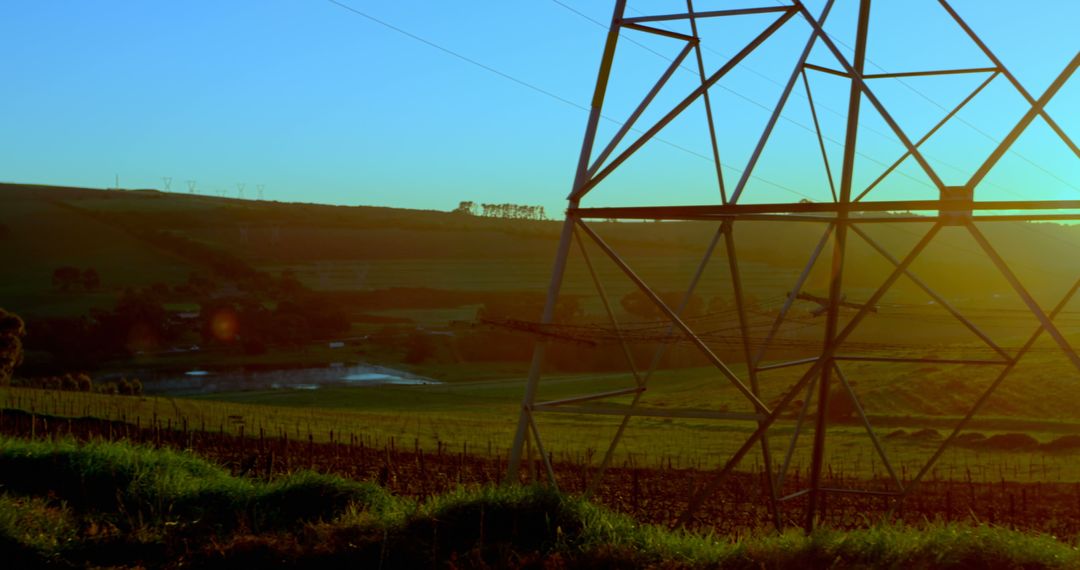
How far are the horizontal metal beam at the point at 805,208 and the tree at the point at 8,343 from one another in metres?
50.3

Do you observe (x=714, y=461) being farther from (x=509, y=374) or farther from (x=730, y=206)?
(x=509, y=374)

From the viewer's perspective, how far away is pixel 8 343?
59.9 meters

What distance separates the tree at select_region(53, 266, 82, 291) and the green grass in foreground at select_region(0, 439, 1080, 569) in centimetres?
9203

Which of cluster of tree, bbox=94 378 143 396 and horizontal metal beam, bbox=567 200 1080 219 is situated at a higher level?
horizontal metal beam, bbox=567 200 1080 219

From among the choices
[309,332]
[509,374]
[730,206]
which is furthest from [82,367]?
[730,206]

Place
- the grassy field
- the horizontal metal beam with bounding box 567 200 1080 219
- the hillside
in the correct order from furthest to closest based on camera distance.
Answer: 1. the hillside
2. the grassy field
3. the horizontal metal beam with bounding box 567 200 1080 219

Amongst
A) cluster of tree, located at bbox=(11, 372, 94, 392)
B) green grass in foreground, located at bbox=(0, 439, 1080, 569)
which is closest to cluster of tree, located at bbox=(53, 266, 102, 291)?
cluster of tree, located at bbox=(11, 372, 94, 392)

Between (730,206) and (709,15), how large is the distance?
9.94 feet

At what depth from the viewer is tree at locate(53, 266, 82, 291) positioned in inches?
3989

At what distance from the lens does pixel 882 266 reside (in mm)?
112000

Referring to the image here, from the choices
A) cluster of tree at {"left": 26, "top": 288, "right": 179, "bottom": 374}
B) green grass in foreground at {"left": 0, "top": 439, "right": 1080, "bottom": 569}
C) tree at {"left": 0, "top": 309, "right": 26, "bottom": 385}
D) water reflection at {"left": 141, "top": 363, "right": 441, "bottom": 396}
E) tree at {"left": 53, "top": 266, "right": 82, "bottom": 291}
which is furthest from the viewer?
tree at {"left": 53, "top": 266, "right": 82, "bottom": 291}

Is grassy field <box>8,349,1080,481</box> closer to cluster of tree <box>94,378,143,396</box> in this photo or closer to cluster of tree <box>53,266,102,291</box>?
cluster of tree <box>94,378,143,396</box>

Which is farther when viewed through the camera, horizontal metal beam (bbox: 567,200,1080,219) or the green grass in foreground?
horizontal metal beam (bbox: 567,200,1080,219)

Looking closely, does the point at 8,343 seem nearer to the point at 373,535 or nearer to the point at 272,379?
the point at 272,379
